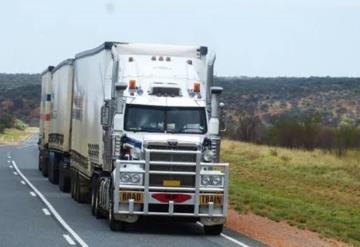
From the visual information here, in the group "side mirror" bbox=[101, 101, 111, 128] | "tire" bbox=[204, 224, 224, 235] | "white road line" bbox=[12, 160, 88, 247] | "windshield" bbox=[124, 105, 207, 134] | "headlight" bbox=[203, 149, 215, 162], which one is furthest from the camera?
"side mirror" bbox=[101, 101, 111, 128]

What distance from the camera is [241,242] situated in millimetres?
17500

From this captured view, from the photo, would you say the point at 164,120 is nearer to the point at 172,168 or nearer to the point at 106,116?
the point at 106,116

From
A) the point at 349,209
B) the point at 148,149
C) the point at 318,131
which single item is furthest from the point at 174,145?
the point at 318,131

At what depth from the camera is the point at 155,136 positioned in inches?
743

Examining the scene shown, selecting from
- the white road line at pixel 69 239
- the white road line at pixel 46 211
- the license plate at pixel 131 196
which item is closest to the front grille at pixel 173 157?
the license plate at pixel 131 196

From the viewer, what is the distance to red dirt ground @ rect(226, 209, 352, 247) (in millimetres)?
18281

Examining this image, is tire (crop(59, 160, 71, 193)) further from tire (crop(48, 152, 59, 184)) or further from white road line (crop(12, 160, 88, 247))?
tire (crop(48, 152, 59, 184))

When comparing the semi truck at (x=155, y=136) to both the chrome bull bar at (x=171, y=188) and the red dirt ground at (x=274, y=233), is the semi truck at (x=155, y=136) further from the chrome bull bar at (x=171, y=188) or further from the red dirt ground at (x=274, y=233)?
the red dirt ground at (x=274, y=233)

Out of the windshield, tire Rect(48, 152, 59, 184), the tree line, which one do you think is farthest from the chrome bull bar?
the tree line

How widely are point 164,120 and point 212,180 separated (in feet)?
6.09

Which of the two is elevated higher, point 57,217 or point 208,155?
point 208,155

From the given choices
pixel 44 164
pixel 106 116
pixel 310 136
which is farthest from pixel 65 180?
pixel 310 136

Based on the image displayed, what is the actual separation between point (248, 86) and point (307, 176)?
10872cm

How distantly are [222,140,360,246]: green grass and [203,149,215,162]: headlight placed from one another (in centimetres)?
328
